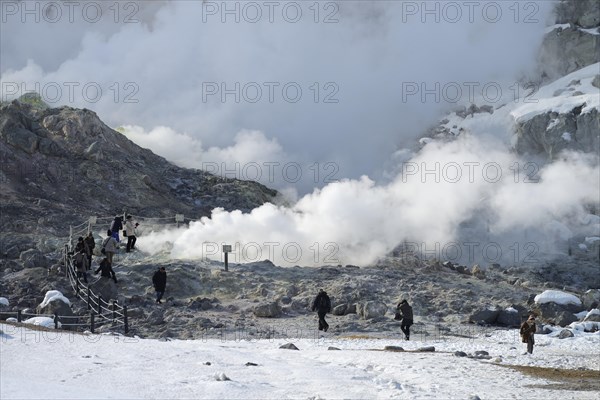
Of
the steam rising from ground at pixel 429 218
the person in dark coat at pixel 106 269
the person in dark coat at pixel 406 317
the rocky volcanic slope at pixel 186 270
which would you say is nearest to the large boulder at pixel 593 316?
the rocky volcanic slope at pixel 186 270

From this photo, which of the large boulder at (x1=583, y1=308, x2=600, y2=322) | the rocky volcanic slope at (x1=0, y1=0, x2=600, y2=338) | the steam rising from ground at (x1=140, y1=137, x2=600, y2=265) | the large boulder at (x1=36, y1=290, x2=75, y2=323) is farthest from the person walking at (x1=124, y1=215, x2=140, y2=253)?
the large boulder at (x1=583, y1=308, x2=600, y2=322)

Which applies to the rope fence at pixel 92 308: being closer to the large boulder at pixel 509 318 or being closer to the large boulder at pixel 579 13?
the large boulder at pixel 509 318

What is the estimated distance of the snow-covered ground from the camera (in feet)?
36.0

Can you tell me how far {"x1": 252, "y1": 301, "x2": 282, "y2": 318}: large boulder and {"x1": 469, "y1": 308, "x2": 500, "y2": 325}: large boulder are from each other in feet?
20.5

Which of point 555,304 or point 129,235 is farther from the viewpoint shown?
point 129,235

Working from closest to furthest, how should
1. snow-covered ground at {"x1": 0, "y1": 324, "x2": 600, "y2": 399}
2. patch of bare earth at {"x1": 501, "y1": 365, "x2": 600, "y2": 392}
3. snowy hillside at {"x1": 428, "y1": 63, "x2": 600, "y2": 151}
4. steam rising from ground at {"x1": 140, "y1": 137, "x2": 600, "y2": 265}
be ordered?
snow-covered ground at {"x1": 0, "y1": 324, "x2": 600, "y2": 399} → patch of bare earth at {"x1": 501, "y1": 365, "x2": 600, "y2": 392} → steam rising from ground at {"x1": 140, "y1": 137, "x2": 600, "y2": 265} → snowy hillside at {"x1": 428, "y1": 63, "x2": 600, "y2": 151}

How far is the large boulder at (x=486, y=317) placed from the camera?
24844 millimetres

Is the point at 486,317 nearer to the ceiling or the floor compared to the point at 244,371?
nearer to the ceiling

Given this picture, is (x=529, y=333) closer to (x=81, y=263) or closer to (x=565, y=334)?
(x=565, y=334)

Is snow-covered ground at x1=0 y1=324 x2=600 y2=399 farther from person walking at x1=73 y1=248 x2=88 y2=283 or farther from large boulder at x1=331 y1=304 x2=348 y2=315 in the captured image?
person walking at x1=73 y1=248 x2=88 y2=283

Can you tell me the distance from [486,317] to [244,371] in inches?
539

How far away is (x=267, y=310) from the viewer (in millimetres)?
24734

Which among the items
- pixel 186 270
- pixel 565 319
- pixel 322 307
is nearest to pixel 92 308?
pixel 322 307

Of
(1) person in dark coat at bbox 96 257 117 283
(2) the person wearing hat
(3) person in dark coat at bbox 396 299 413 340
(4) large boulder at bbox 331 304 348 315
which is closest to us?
(2) the person wearing hat
